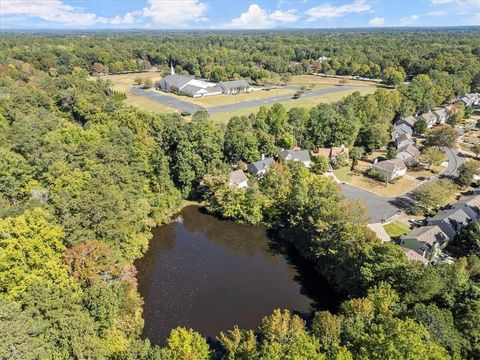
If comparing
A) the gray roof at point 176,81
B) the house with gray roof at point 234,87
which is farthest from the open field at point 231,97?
the gray roof at point 176,81

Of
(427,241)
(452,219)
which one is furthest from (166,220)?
(452,219)

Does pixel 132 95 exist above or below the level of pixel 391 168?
above

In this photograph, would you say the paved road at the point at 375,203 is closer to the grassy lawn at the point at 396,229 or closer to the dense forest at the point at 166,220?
the grassy lawn at the point at 396,229

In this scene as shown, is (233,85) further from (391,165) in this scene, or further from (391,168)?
(391,168)

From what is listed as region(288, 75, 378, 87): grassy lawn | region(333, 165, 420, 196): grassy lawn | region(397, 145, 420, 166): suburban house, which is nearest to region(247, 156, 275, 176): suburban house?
region(333, 165, 420, 196): grassy lawn

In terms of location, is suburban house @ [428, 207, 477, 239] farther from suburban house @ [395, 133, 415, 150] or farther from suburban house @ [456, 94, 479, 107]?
suburban house @ [456, 94, 479, 107]

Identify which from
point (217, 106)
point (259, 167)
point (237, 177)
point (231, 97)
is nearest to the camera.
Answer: point (237, 177)
